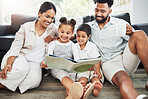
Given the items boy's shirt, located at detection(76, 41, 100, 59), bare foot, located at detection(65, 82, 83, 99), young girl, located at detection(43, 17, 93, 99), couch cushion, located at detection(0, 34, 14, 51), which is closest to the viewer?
bare foot, located at detection(65, 82, 83, 99)

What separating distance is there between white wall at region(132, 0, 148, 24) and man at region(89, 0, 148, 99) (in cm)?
163

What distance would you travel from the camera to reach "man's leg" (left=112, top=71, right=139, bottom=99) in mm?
1052

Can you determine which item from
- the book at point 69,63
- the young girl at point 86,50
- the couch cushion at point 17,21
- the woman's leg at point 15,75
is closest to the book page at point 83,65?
the book at point 69,63

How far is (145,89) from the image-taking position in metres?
1.37

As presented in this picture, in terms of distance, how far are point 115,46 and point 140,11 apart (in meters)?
1.84

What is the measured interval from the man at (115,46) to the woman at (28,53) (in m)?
0.49

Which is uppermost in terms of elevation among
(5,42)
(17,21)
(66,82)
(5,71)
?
(17,21)

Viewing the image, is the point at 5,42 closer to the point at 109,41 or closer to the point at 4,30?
the point at 4,30

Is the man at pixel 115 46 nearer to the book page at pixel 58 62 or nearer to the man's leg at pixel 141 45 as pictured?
the man's leg at pixel 141 45

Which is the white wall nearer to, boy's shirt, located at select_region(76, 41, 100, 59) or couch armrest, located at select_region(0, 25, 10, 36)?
boy's shirt, located at select_region(76, 41, 100, 59)

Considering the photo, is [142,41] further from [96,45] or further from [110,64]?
[96,45]

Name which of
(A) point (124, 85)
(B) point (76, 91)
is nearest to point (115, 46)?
(A) point (124, 85)

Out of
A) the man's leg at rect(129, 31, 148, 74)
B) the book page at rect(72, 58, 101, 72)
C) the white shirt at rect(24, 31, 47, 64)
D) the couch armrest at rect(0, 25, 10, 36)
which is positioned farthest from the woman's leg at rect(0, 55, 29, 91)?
the couch armrest at rect(0, 25, 10, 36)

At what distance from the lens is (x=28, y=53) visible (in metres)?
1.56
